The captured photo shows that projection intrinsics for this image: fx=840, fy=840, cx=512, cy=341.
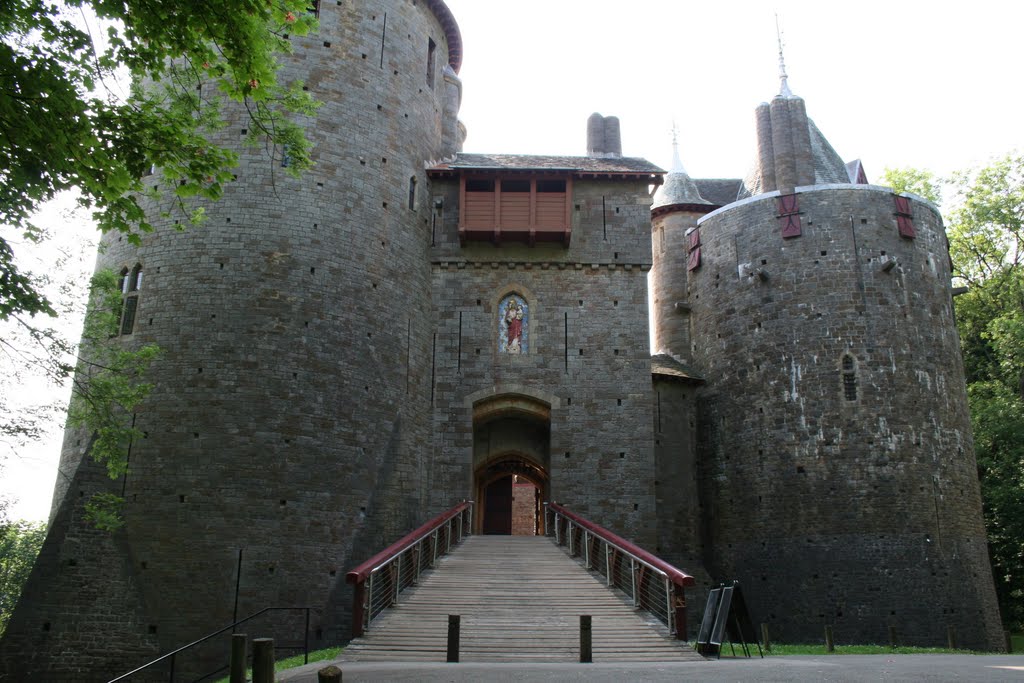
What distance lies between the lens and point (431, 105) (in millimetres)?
23719

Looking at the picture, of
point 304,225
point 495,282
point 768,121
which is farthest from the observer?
point 768,121

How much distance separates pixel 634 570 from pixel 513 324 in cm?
973

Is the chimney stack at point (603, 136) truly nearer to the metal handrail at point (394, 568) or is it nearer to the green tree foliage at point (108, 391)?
the metal handrail at point (394, 568)

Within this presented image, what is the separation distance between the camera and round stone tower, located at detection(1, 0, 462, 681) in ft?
55.6

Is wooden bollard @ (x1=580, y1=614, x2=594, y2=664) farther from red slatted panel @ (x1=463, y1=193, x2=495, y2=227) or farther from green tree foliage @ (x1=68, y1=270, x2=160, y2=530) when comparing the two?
red slatted panel @ (x1=463, y1=193, x2=495, y2=227)

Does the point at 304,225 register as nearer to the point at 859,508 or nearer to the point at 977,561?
the point at 859,508

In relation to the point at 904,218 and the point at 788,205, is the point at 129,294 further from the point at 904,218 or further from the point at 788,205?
the point at 904,218

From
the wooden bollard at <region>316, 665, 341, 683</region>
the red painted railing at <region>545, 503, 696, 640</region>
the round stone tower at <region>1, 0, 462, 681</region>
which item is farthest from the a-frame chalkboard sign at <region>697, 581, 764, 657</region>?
the round stone tower at <region>1, 0, 462, 681</region>

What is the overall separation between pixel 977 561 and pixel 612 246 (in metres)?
12.7

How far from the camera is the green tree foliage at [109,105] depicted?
9.00 meters

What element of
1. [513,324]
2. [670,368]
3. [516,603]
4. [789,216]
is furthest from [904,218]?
[516,603]

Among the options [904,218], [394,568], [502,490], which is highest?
[904,218]

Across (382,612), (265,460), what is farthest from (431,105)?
(382,612)

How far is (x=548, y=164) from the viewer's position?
77.4 feet
